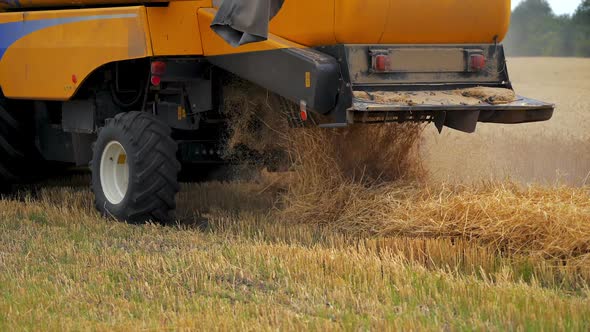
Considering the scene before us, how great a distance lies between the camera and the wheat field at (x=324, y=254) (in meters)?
4.68

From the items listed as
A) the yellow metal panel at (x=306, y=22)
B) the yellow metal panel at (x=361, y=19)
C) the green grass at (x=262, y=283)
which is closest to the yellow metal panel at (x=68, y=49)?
the yellow metal panel at (x=306, y=22)

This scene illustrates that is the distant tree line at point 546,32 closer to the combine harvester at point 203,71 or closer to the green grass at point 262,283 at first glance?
the combine harvester at point 203,71

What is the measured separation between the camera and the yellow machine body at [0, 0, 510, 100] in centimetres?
705

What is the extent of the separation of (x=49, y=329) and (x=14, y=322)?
219 millimetres

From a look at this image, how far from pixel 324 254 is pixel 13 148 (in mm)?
4249

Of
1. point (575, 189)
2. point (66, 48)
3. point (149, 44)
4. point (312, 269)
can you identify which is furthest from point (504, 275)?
point (66, 48)

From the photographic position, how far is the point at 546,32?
41.9m

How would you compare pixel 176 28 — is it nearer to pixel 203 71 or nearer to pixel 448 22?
pixel 203 71

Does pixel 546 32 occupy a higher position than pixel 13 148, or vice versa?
Answer: pixel 13 148

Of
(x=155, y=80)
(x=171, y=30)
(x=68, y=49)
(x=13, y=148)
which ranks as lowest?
(x=13, y=148)

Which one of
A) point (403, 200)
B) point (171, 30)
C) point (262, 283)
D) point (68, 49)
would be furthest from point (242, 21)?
point (262, 283)

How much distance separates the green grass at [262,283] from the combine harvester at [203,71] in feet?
2.67

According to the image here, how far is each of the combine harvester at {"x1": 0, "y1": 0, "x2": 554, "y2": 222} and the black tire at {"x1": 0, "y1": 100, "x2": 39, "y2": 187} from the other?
2 centimetres

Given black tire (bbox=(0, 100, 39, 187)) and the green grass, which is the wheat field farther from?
black tire (bbox=(0, 100, 39, 187))
